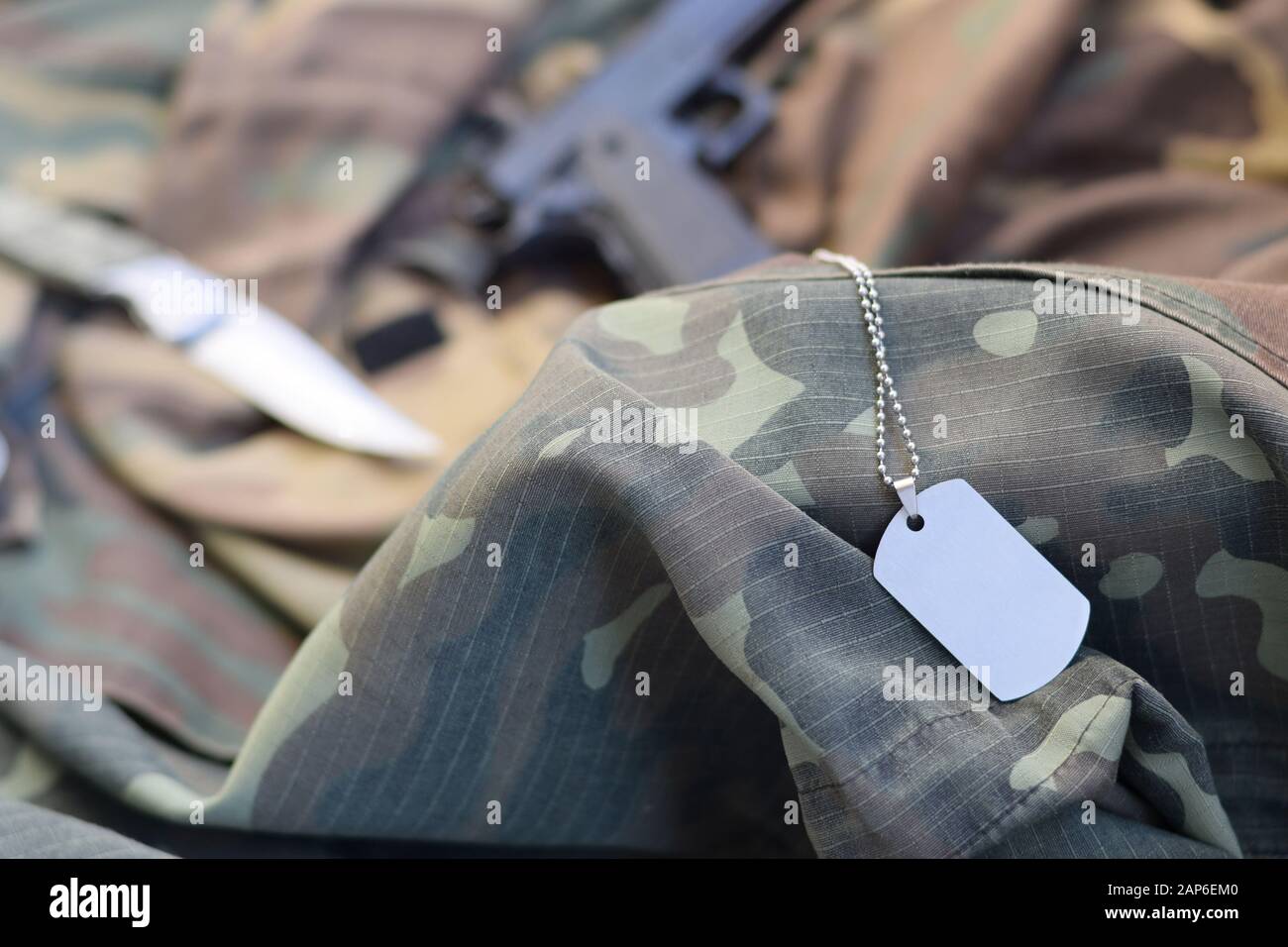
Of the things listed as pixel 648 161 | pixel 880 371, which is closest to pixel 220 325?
pixel 648 161

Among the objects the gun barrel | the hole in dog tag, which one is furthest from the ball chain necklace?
the gun barrel

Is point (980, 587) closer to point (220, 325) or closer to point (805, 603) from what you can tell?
point (805, 603)

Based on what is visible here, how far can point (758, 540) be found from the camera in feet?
1.29

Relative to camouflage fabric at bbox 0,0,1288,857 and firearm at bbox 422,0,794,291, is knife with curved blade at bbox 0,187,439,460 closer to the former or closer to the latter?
camouflage fabric at bbox 0,0,1288,857

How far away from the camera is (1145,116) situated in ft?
2.22

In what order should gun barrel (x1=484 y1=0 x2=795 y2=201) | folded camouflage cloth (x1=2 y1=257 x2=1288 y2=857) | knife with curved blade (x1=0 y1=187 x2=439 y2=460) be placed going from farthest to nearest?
gun barrel (x1=484 y1=0 x2=795 y2=201), knife with curved blade (x1=0 y1=187 x2=439 y2=460), folded camouflage cloth (x1=2 y1=257 x2=1288 y2=857)

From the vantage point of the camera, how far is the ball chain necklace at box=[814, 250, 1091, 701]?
40 cm

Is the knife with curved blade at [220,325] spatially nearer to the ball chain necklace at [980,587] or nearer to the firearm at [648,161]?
the firearm at [648,161]

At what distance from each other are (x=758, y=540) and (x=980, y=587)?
0.27ft

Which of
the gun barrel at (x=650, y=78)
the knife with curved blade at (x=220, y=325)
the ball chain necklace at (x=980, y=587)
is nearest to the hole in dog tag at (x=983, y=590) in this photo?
the ball chain necklace at (x=980, y=587)
